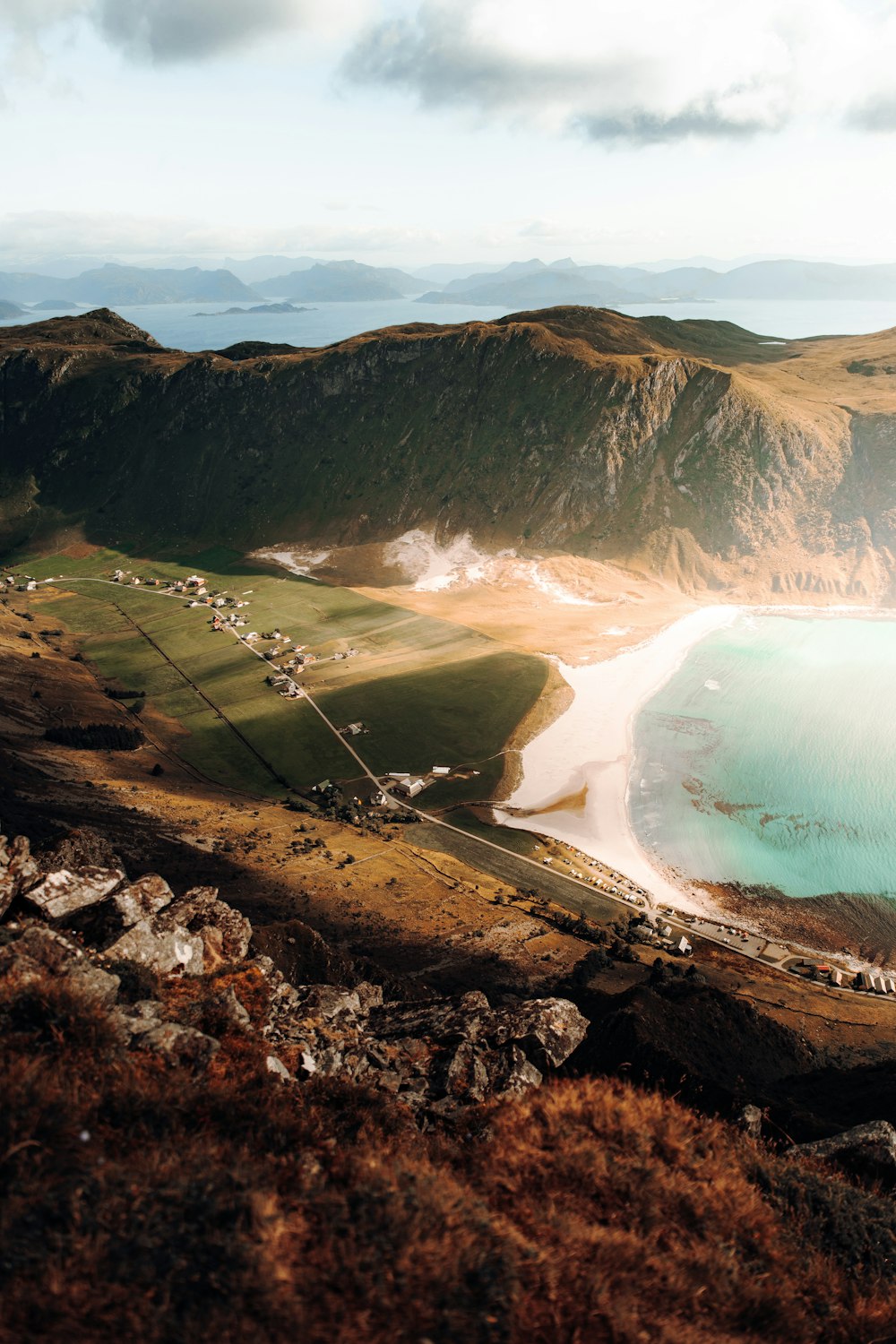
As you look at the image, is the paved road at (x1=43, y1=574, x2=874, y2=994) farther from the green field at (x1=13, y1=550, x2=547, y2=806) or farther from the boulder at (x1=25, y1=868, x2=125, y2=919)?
the boulder at (x1=25, y1=868, x2=125, y2=919)

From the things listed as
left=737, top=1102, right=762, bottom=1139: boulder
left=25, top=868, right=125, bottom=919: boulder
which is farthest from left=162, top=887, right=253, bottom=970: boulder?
left=737, top=1102, right=762, bottom=1139: boulder

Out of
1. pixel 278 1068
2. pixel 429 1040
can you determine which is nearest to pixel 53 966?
pixel 278 1068

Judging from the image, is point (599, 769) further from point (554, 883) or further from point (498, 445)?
point (498, 445)

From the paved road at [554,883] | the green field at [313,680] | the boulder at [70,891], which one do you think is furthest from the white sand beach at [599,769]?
the boulder at [70,891]

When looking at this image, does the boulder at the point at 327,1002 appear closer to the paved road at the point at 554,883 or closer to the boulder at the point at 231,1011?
the boulder at the point at 231,1011

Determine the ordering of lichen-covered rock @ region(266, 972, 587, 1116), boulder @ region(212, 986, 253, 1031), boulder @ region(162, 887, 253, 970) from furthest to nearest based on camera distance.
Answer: boulder @ region(162, 887, 253, 970)
lichen-covered rock @ region(266, 972, 587, 1116)
boulder @ region(212, 986, 253, 1031)
